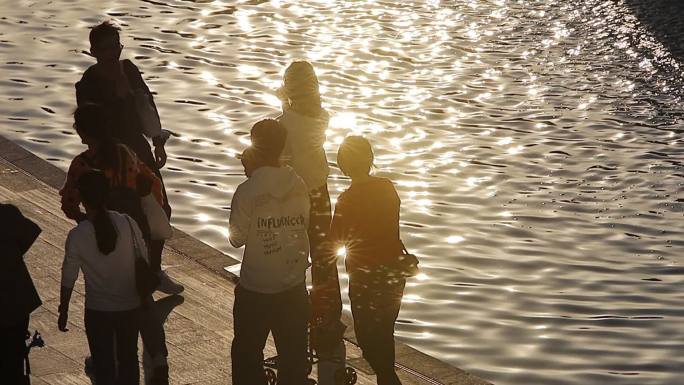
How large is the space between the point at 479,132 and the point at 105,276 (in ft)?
34.5

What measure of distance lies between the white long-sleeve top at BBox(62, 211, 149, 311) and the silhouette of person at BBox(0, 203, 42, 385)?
23 centimetres

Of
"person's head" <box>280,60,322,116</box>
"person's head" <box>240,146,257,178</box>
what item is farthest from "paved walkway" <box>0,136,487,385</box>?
"person's head" <box>240,146,257,178</box>

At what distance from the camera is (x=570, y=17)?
2405cm

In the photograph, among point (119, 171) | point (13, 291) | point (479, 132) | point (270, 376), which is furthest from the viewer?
point (479, 132)

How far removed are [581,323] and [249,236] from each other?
494 cm

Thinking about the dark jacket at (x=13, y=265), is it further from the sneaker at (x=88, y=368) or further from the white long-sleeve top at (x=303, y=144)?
the white long-sleeve top at (x=303, y=144)

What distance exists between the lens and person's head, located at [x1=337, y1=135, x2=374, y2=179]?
9102 millimetres

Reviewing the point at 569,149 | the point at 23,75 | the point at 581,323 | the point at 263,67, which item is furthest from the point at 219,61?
the point at 581,323

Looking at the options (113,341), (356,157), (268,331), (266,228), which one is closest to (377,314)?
(268,331)

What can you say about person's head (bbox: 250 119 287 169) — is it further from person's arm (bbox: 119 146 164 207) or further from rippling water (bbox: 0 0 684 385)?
rippling water (bbox: 0 0 684 385)

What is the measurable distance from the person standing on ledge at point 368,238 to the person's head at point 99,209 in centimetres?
172

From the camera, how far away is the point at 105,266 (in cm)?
805

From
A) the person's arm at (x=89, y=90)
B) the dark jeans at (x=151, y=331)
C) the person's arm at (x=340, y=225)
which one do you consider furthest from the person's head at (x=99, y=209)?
the person's arm at (x=89, y=90)

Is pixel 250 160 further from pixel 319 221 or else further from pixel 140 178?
pixel 319 221
